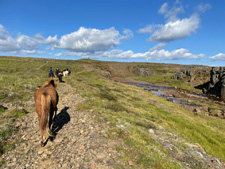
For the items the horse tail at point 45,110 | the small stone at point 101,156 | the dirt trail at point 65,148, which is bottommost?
the small stone at point 101,156

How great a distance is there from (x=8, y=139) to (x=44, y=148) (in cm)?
251

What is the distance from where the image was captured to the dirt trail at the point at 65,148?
6.11 metres

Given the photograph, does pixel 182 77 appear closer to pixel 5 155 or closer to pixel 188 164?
pixel 188 164

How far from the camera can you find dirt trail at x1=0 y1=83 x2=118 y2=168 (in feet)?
20.1

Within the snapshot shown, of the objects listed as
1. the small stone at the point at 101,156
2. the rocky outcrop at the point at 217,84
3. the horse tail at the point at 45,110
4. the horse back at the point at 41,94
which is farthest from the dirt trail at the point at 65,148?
the rocky outcrop at the point at 217,84

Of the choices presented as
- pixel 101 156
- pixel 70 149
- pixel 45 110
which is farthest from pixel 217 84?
pixel 45 110

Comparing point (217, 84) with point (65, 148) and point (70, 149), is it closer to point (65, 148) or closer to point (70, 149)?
point (70, 149)

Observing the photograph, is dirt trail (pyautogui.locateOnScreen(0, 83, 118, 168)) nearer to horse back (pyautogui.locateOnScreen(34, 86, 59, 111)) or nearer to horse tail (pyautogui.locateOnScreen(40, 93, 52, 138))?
horse tail (pyautogui.locateOnScreen(40, 93, 52, 138))

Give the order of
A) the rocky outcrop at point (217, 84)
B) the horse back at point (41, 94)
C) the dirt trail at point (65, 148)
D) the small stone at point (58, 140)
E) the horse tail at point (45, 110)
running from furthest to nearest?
the rocky outcrop at point (217, 84) < the small stone at point (58, 140) < the horse back at point (41, 94) < the horse tail at point (45, 110) < the dirt trail at point (65, 148)

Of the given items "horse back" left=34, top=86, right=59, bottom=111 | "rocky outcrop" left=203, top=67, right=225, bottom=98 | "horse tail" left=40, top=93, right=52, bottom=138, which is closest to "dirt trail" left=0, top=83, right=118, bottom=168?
"horse tail" left=40, top=93, right=52, bottom=138

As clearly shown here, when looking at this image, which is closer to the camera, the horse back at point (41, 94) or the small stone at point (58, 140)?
the horse back at point (41, 94)

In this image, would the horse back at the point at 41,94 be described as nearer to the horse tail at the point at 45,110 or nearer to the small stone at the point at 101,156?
the horse tail at the point at 45,110

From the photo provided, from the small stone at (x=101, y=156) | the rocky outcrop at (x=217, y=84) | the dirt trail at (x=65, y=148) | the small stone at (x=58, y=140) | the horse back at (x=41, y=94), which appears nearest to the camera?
the dirt trail at (x=65, y=148)

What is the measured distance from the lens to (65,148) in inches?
282
